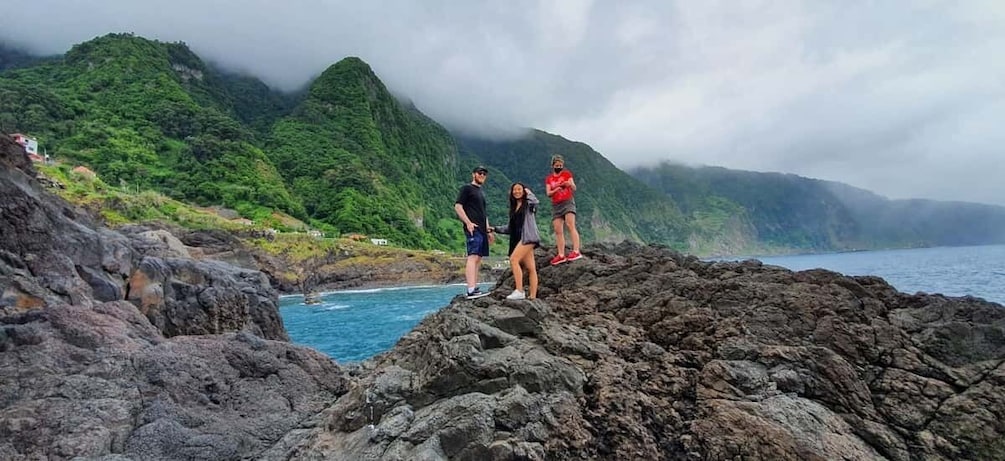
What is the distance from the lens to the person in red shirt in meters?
10.5

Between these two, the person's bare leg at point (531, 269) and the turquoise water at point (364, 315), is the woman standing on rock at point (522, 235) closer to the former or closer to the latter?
the person's bare leg at point (531, 269)

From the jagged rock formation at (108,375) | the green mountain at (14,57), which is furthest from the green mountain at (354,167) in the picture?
the jagged rock formation at (108,375)

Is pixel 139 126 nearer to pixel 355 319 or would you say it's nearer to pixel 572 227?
pixel 355 319

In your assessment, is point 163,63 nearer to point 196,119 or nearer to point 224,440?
point 196,119

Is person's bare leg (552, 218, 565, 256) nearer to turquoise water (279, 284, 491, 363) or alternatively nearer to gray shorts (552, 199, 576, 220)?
gray shorts (552, 199, 576, 220)

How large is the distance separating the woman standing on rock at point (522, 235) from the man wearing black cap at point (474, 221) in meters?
0.59

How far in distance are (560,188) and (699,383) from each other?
209 inches

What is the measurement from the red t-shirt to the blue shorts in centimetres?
216

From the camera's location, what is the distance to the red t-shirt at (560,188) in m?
10.6

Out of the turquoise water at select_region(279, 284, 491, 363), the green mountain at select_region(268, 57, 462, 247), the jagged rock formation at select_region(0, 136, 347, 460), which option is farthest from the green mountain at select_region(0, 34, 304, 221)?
the jagged rock formation at select_region(0, 136, 347, 460)

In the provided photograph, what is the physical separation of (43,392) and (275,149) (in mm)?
162395

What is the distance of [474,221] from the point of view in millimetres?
9414

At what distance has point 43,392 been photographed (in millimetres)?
7520

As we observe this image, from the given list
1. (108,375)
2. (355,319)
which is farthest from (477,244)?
(355,319)
